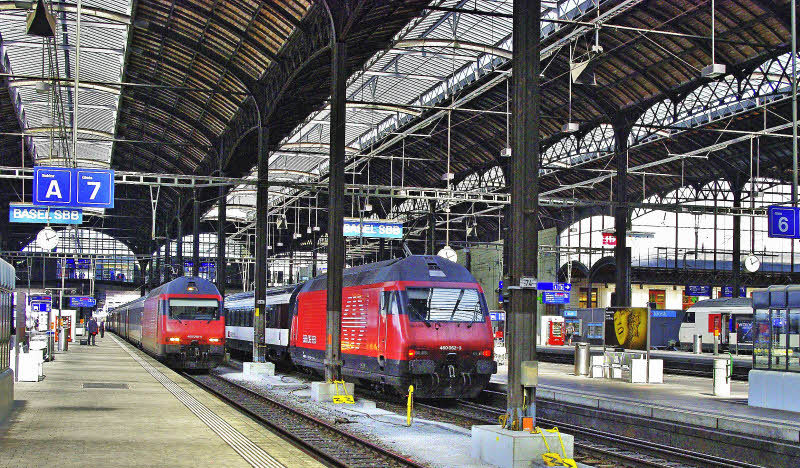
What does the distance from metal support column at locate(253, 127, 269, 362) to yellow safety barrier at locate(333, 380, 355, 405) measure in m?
10.8

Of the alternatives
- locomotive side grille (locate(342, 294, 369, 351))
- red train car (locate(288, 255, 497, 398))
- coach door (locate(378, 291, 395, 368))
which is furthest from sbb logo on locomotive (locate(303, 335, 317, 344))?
coach door (locate(378, 291, 395, 368))

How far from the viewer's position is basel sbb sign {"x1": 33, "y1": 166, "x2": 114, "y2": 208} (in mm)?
29000

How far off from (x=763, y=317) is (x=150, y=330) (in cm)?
3012

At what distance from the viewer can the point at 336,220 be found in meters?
25.1

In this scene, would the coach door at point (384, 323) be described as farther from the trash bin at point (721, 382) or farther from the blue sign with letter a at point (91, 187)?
the blue sign with letter a at point (91, 187)

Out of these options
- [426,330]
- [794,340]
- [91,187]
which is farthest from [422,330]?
[91,187]

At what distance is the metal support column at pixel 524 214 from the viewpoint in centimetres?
1384

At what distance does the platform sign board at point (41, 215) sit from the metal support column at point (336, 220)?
20.0m

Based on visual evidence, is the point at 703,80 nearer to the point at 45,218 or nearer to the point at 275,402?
the point at 275,402

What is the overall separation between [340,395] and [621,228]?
75.1ft

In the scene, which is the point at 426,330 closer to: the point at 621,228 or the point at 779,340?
the point at 779,340

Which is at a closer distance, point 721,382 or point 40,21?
point 40,21

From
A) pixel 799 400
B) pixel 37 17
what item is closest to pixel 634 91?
pixel 799 400

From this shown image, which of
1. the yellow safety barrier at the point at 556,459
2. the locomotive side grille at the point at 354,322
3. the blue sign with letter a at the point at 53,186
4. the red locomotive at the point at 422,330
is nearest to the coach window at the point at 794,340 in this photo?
the red locomotive at the point at 422,330
